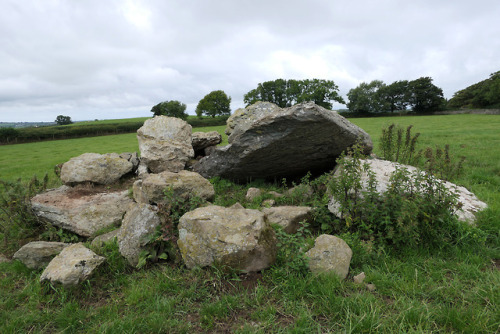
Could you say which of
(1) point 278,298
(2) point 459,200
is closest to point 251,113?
(2) point 459,200

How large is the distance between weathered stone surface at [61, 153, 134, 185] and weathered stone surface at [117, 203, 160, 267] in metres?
3.82

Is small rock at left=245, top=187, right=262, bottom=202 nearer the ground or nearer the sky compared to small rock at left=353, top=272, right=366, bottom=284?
nearer the sky

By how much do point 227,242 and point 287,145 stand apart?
367cm

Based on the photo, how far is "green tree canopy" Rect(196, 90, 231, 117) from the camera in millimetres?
89562

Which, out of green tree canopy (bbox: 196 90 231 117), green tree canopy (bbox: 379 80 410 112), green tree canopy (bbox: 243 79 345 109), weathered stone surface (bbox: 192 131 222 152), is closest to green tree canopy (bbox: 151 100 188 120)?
green tree canopy (bbox: 196 90 231 117)

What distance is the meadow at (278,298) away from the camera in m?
3.17

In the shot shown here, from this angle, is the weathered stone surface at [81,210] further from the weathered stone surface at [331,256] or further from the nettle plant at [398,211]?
the nettle plant at [398,211]

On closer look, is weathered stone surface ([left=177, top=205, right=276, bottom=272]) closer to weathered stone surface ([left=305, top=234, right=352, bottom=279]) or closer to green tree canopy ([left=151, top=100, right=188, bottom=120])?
weathered stone surface ([left=305, top=234, right=352, bottom=279])

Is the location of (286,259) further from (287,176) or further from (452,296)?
(287,176)

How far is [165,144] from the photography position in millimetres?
9312

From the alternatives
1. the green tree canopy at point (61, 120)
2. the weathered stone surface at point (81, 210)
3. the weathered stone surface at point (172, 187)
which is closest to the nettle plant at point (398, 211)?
the weathered stone surface at point (172, 187)

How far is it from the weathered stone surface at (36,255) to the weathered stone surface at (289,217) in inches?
164

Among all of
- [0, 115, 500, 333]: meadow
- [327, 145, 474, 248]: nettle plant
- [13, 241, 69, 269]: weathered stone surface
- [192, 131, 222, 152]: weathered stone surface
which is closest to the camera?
[0, 115, 500, 333]: meadow

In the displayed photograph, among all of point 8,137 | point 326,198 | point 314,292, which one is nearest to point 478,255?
point 326,198
